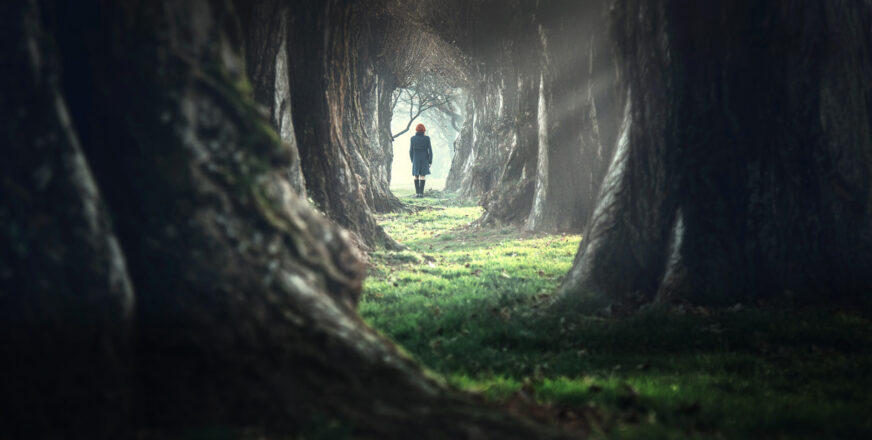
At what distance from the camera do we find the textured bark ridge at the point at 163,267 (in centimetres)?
247

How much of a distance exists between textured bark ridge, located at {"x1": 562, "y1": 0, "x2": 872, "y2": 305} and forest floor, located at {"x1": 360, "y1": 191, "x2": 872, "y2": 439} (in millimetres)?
452

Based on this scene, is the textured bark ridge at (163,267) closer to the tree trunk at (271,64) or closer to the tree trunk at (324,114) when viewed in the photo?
the tree trunk at (271,64)

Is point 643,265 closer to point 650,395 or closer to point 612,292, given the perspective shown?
point 612,292

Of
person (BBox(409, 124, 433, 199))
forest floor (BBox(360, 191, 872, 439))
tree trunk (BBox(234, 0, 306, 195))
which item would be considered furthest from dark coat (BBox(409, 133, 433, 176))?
forest floor (BBox(360, 191, 872, 439))

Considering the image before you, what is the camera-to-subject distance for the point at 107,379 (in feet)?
8.25

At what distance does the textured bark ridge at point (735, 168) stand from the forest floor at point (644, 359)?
0.45 meters

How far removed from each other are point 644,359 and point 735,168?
2281mm

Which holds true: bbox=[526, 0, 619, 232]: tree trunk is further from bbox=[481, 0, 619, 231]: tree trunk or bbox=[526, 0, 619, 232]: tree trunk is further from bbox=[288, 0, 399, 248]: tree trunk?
bbox=[288, 0, 399, 248]: tree trunk

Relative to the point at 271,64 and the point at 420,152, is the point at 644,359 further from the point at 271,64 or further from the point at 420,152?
the point at 420,152

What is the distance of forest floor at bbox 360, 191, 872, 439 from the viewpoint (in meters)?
3.66

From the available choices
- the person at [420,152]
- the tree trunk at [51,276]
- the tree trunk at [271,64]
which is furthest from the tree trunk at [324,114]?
the person at [420,152]

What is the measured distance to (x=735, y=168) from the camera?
6230 millimetres

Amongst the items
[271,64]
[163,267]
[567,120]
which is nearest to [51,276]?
[163,267]

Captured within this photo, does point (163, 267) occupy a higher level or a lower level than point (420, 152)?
lower
